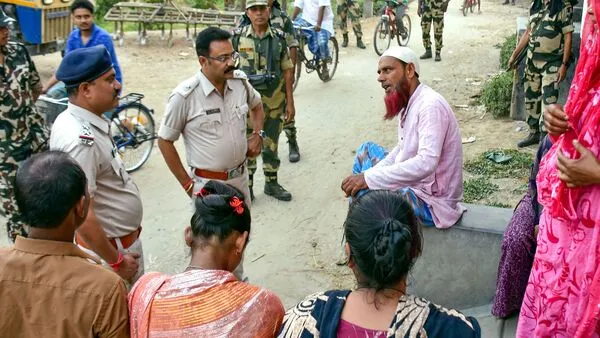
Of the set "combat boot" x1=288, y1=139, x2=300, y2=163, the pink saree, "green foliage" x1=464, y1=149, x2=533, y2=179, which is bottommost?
"combat boot" x1=288, y1=139, x2=300, y2=163

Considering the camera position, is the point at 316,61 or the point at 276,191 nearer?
the point at 276,191

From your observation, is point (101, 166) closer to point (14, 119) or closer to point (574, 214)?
point (14, 119)

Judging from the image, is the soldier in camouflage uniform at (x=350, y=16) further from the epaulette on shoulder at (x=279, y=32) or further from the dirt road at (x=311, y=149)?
the epaulette on shoulder at (x=279, y=32)

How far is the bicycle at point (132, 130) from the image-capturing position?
6.98m

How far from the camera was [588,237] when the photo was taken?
99.2 inches

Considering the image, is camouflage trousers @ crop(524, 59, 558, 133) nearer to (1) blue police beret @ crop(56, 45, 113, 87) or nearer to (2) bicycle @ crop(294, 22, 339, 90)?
(2) bicycle @ crop(294, 22, 339, 90)

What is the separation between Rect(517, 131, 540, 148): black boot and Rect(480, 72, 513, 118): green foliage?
1.17 metres

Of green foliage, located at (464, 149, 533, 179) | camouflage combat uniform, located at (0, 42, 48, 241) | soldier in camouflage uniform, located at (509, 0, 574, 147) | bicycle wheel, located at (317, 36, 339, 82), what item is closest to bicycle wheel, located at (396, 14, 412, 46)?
bicycle wheel, located at (317, 36, 339, 82)

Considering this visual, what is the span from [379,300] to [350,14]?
11.9 m

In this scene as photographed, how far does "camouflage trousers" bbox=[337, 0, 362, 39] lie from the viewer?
43.4ft

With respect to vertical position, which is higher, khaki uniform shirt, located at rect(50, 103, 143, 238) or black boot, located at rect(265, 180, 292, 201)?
khaki uniform shirt, located at rect(50, 103, 143, 238)

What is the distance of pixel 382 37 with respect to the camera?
515 inches

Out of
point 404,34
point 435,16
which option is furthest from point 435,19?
point 404,34

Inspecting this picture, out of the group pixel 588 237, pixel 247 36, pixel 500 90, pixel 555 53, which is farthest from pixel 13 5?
pixel 588 237
